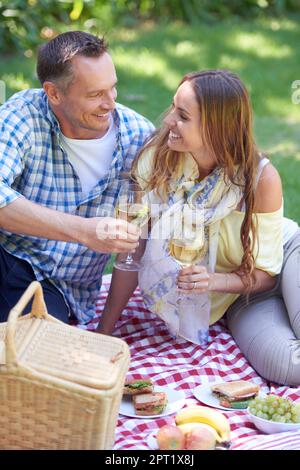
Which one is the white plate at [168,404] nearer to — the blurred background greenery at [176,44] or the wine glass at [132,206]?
the wine glass at [132,206]

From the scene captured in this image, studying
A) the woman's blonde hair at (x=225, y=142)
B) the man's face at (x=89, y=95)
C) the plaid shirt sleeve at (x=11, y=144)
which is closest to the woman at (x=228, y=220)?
the woman's blonde hair at (x=225, y=142)

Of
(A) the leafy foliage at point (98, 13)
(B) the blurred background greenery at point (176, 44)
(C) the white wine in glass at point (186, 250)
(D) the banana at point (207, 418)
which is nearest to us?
(D) the banana at point (207, 418)

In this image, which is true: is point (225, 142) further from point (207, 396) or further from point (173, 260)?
point (207, 396)

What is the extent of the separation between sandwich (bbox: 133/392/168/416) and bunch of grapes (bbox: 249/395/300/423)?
0.35 m

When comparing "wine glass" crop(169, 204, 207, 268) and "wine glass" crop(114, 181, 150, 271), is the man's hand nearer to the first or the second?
"wine glass" crop(114, 181, 150, 271)

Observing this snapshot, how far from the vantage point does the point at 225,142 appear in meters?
3.74

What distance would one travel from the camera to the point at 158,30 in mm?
9742

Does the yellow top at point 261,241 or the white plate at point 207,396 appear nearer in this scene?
the white plate at point 207,396

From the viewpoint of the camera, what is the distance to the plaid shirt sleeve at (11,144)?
3631 millimetres

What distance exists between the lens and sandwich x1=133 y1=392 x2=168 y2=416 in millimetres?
3355

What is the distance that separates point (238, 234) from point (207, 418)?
40.8 inches

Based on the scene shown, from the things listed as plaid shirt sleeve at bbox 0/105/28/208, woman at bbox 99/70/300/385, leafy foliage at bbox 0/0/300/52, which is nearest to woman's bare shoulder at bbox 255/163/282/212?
woman at bbox 99/70/300/385

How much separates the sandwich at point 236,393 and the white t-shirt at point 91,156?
1.07 metres

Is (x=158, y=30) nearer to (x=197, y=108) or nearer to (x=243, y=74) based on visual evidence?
(x=243, y=74)
